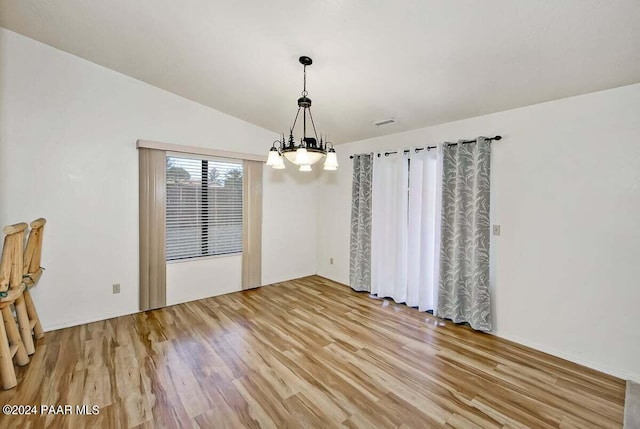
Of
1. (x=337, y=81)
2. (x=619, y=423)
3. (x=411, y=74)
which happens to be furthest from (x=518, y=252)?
(x=337, y=81)

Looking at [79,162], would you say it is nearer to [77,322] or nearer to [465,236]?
[77,322]

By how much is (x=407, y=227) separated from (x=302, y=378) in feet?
8.12

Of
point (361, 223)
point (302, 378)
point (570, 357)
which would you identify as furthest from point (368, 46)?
point (570, 357)

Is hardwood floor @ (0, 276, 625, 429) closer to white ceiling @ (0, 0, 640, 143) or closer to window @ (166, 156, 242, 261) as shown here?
window @ (166, 156, 242, 261)

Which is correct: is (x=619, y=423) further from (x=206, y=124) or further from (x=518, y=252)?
(x=206, y=124)

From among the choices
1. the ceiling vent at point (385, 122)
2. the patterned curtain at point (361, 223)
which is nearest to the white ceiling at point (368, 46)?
the ceiling vent at point (385, 122)

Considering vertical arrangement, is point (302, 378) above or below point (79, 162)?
below

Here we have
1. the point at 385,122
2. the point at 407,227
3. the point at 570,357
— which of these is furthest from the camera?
the point at 407,227

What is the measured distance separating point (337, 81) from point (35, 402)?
11.9 feet

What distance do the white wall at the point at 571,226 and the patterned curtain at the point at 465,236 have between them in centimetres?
13

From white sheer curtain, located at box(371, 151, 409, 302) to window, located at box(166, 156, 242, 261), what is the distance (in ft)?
7.25

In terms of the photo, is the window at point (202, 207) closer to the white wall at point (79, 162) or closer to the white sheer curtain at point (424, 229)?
the white wall at point (79, 162)

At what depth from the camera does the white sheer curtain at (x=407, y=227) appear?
144 inches

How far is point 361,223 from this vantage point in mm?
4457
